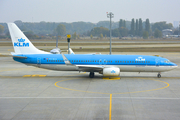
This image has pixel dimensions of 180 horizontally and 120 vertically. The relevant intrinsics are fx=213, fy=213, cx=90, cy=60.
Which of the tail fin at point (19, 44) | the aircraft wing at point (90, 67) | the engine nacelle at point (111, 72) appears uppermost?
the tail fin at point (19, 44)

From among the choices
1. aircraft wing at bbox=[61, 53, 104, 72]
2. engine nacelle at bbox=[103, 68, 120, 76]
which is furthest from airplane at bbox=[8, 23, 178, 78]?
engine nacelle at bbox=[103, 68, 120, 76]

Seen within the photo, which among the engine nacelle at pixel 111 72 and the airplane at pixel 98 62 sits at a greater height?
the airplane at pixel 98 62

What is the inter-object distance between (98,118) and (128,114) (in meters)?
2.71

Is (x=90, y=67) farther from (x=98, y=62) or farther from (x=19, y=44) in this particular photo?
(x=19, y=44)

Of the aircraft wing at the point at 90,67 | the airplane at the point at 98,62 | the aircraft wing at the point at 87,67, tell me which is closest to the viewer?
the aircraft wing at the point at 87,67

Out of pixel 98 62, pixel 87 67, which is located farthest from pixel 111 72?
pixel 87 67

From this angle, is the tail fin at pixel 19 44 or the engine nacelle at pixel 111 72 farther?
the tail fin at pixel 19 44

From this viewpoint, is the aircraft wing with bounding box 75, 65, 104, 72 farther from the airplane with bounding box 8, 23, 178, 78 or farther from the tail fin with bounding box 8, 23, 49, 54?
the tail fin with bounding box 8, 23, 49, 54

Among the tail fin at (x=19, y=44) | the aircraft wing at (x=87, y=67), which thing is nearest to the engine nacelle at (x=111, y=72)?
the aircraft wing at (x=87, y=67)

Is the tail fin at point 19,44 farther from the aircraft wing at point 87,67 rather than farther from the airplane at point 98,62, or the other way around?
the aircraft wing at point 87,67

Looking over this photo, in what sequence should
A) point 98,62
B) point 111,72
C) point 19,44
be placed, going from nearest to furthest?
1. point 111,72
2. point 98,62
3. point 19,44

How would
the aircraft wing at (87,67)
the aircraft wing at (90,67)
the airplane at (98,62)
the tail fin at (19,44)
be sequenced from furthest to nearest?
the tail fin at (19,44) → the airplane at (98,62) → the aircraft wing at (90,67) → the aircraft wing at (87,67)

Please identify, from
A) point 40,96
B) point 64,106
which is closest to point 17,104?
point 40,96

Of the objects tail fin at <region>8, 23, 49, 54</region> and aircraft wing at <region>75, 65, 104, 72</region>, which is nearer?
aircraft wing at <region>75, 65, 104, 72</region>
